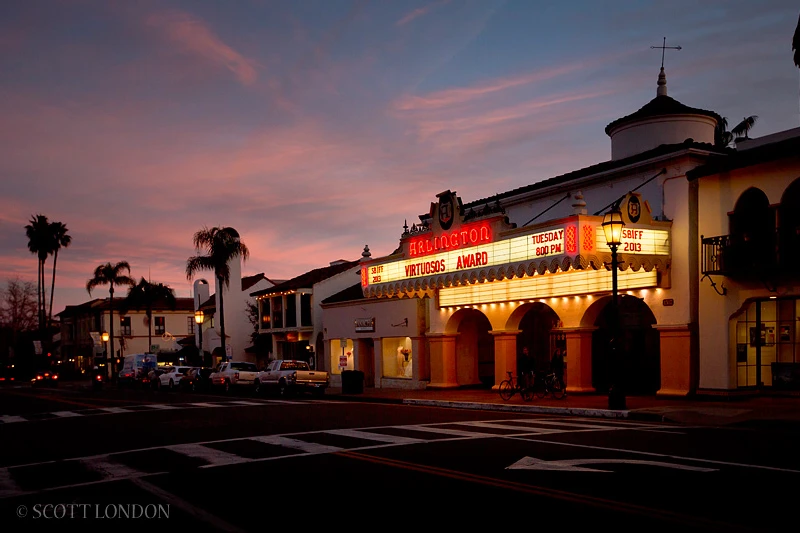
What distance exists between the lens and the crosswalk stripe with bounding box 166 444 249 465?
1272 centimetres

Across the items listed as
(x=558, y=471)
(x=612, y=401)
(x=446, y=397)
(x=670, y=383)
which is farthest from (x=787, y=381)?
(x=558, y=471)

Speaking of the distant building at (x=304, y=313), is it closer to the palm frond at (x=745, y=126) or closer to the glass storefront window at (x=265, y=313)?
the glass storefront window at (x=265, y=313)

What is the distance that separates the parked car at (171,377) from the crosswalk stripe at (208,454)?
111 feet

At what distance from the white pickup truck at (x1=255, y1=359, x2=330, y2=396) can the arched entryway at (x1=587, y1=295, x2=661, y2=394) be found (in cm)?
1199

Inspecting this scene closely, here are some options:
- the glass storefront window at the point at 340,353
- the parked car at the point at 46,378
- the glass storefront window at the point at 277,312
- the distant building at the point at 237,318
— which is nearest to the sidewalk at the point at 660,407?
the glass storefront window at the point at 340,353

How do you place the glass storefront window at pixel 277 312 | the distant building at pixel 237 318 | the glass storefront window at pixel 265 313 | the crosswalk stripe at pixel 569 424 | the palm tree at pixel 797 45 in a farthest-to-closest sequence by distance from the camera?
1. the distant building at pixel 237 318
2. the glass storefront window at pixel 265 313
3. the glass storefront window at pixel 277 312
4. the palm tree at pixel 797 45
5. the crosswalk stripe at pixel 569 424

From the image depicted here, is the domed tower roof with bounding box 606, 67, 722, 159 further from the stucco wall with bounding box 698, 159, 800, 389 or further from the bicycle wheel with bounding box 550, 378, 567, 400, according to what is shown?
the bicycle wheel with bounding box 550, 378, 567, 400

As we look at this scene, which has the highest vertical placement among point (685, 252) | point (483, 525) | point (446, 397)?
point (685, 252)

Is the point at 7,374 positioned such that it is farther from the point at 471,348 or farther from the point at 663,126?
the point at 663,126

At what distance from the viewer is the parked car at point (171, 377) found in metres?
47.7

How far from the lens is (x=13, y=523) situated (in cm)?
862

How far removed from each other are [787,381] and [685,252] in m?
4.66

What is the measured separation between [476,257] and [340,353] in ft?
56.9

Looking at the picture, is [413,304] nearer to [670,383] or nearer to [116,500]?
[670,383]
